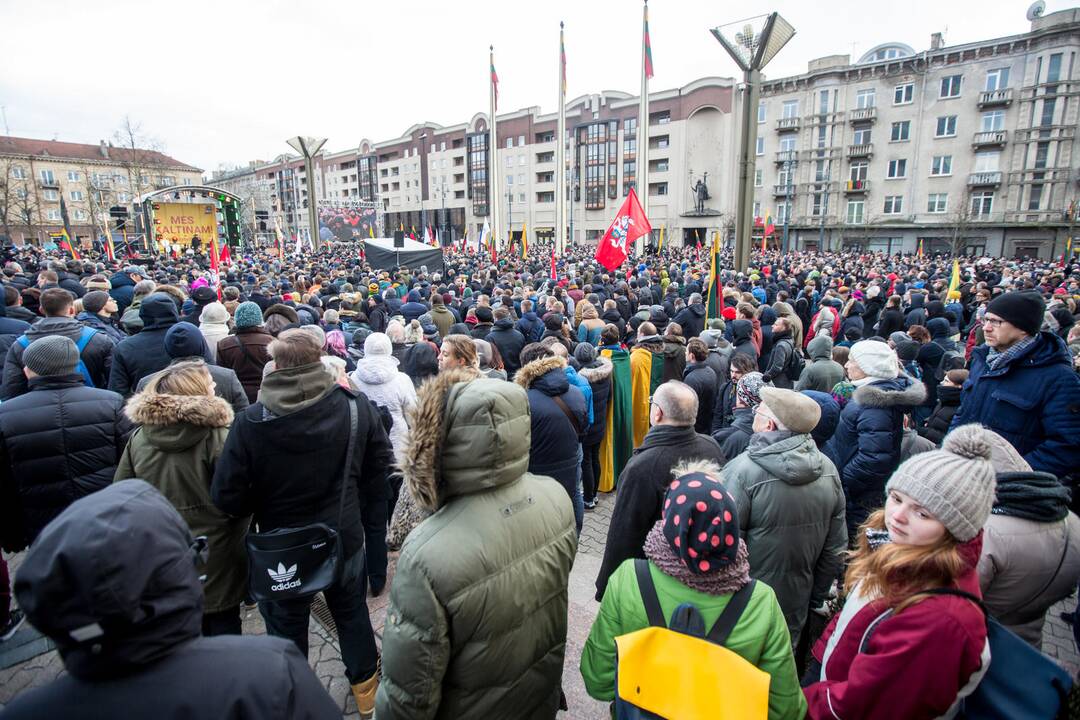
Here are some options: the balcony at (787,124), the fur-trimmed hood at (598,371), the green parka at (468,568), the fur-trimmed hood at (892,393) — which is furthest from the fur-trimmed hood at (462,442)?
the balcony at (787,124)

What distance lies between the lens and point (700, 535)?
1743 mm

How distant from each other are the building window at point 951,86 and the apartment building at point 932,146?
0.08 m

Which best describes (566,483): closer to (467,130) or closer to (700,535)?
(700,535)

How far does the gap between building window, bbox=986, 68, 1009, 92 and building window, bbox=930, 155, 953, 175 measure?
4962 millimetres

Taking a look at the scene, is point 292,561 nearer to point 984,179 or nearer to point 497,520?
point 497,520

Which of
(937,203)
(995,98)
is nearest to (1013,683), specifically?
(937,203)

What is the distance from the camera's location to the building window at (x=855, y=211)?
44.7m

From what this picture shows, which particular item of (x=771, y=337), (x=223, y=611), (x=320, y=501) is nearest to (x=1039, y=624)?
(x=320, y=501)

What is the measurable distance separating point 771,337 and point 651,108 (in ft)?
172

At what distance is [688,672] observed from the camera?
163cm

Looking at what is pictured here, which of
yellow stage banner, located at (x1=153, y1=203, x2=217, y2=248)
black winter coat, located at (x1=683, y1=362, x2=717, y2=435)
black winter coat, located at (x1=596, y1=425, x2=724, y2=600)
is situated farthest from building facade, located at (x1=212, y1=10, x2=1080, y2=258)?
black winter coat, located at (x1=596, y1=425, x2=724, y2=600)

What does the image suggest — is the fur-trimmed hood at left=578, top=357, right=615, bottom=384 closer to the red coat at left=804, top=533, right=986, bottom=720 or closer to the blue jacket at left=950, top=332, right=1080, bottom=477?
the blue jacket at left=950, top=332, right=1080, bottom=477

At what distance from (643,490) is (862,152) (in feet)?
170

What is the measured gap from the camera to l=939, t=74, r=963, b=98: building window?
133 ft
